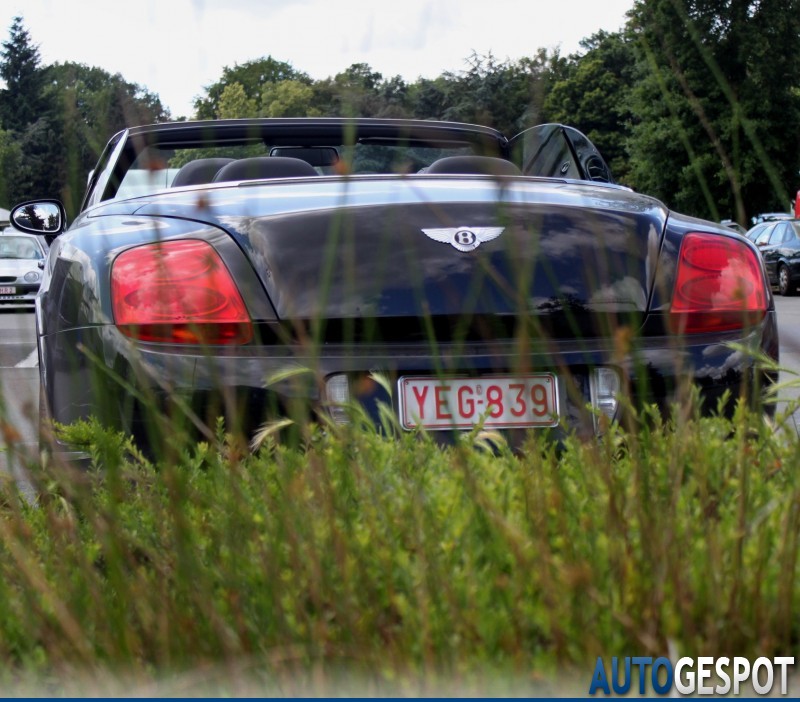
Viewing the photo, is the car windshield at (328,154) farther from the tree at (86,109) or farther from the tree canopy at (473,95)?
the tree at (86,109)

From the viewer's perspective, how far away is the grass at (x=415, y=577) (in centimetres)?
181

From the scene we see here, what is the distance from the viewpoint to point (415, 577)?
191cm

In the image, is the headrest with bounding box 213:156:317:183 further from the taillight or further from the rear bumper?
the taillight

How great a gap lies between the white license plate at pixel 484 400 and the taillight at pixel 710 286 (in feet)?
1.57

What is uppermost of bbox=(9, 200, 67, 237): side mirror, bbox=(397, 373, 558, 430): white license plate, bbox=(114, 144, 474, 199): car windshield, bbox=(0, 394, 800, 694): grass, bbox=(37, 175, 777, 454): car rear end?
bbox=(114, 144, 474, 199): car windshield

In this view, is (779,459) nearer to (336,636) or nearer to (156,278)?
(336,636)

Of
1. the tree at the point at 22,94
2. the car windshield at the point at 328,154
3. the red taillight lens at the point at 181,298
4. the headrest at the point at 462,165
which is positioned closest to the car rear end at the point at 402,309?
the red taillight lens at the point at 181,298

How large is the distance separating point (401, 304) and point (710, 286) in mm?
852

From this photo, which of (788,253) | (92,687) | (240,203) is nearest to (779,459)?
(92,687)

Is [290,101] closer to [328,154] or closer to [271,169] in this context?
[271,169]

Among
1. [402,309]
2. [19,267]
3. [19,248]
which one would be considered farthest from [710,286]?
[19,248]

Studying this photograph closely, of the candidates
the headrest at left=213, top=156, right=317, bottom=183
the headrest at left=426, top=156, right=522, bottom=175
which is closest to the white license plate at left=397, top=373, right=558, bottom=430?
the headrest at left=213, top=156, right=317, bottom=183

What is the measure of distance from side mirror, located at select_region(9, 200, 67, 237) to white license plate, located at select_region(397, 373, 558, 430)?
2779 millimetres

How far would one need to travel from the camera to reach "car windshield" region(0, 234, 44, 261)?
1000 inches
